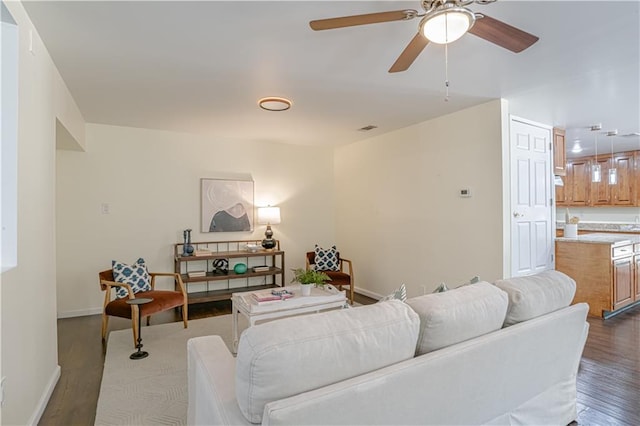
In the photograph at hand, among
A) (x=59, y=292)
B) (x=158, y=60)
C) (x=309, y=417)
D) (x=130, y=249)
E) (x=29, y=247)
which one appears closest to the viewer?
(x=309, y=417)

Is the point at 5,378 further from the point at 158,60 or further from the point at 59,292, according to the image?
the point at 59,292

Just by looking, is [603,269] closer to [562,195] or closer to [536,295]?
[536,295]

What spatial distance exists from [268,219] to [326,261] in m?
1.05

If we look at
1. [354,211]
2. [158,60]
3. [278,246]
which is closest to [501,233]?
[354,211]

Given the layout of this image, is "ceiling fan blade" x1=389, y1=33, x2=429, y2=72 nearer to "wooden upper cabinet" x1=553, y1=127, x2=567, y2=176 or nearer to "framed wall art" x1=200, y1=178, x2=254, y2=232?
"wooden upper cabinet" x1=553, y1=127, x2=567, y2=176

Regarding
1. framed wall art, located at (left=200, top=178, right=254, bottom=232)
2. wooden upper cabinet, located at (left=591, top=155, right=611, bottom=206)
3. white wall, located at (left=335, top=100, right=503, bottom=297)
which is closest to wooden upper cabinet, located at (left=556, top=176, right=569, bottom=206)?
wooden upper cabinet, located at (left=591, top=155, right=611, bottom=206)

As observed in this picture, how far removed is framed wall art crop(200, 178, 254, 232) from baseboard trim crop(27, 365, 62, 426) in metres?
2.55

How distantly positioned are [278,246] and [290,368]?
4257mm

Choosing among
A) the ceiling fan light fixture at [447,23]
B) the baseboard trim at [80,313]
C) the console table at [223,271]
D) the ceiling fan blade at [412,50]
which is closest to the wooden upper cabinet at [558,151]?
the ceiling fan blade at [412,50]

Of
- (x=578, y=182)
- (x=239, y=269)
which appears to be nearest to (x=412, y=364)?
(x=239, y=269)

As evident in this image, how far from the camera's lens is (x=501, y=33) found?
1.79 m

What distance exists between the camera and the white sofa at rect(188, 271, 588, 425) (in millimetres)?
1097

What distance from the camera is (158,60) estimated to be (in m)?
2.55

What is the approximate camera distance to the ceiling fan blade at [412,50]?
1869mm
